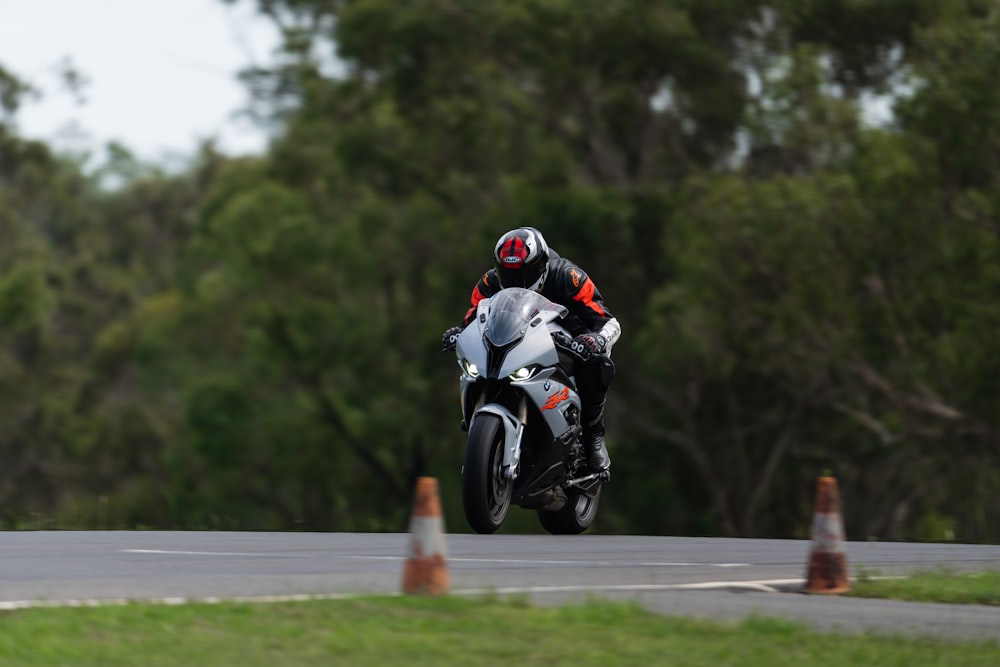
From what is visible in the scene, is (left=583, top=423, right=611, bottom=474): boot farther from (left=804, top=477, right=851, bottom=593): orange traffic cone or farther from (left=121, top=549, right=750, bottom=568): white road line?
(left=804, top=477, right=851, bottom=593): orange traffic cone

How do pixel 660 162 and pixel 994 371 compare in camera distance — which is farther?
pixel 660 162

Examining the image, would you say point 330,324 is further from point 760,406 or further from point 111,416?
point 111,416

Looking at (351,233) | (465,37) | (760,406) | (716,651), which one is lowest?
(716,651)

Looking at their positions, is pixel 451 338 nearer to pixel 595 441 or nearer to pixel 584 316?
pixel 584 316

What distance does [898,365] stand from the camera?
3150cm

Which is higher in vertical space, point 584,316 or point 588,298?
point 588,298

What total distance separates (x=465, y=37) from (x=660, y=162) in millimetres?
4890

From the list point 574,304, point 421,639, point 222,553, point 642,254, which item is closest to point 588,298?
point 574,304

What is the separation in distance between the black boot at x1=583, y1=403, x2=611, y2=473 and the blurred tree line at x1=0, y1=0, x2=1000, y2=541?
5780mm

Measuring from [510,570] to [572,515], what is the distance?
3.91 meters

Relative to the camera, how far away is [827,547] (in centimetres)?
969

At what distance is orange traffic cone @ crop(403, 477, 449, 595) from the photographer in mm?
8594

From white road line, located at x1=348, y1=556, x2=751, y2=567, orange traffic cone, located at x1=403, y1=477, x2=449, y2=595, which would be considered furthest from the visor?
orange traffic cone, located at x1=403, y1=477, x2=449, y2=595

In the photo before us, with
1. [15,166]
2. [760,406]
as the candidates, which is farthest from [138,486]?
[760,406]
